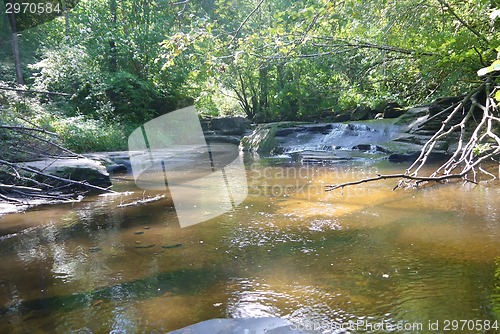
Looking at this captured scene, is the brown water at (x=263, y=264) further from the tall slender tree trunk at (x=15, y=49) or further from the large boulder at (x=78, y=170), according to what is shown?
the tall slender tree trunk at (x=15, y=49)

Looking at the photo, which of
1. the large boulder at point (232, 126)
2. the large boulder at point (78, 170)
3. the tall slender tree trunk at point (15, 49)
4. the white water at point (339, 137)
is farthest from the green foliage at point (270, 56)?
the large boulder at point (78, 170)

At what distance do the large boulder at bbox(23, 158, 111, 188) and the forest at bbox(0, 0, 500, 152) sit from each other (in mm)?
727

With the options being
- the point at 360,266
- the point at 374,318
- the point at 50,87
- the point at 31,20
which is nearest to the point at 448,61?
the point at 360,266

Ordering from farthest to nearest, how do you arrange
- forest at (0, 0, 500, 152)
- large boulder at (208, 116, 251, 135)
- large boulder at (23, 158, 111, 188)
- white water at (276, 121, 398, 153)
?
large boulder at (208, 116, 251, 135), white water at (276, 121, 398, 153), large boulder at (23, 158, 111, 188), forest at (0, 0, 500, 152)

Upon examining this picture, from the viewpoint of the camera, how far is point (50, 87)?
13.1 metres

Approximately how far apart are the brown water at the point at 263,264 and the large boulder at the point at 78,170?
1833 millimetres

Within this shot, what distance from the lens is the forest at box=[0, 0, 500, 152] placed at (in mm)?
6543

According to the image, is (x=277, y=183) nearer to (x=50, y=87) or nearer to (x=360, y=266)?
(x=360, y=266)

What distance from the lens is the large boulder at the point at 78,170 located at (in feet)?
22.4

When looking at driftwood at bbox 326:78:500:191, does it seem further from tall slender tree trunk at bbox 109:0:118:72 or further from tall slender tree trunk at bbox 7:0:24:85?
tall slender tree trunk at bbox 109:0:118:72

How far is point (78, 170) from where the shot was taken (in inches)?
279

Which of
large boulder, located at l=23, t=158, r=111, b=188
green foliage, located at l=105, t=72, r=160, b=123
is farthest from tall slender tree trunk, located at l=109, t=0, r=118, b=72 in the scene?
large boulder, located at l=23, t=158, r=111, b=188

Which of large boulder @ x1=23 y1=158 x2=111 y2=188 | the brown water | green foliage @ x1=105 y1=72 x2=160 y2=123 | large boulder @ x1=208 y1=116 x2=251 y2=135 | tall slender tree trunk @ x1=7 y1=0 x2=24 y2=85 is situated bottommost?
the brown water

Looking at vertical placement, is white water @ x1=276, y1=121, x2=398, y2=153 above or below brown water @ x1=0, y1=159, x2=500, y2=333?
above
